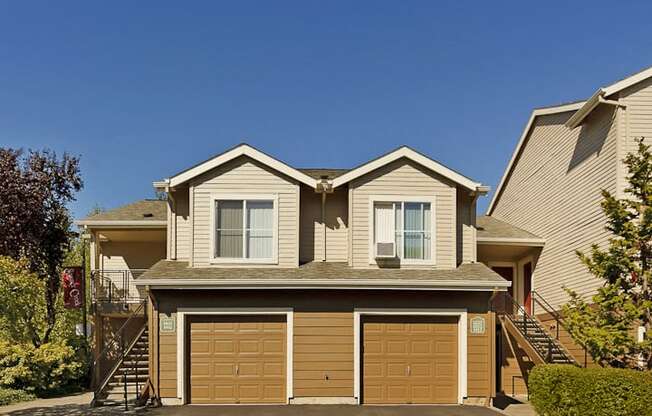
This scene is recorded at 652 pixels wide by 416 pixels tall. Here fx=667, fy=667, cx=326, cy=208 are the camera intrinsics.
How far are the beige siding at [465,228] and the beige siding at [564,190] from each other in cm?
258

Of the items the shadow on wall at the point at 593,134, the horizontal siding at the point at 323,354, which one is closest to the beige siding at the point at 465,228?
the shadow on wall at the point at 593,134

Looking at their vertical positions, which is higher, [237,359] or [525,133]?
[525,133]

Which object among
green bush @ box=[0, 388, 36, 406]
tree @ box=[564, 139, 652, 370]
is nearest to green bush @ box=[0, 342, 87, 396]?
green bush @ box=[0, 388, 36, 406]

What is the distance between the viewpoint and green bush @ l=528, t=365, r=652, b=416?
11.8 meters

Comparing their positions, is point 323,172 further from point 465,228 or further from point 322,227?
point 465,228

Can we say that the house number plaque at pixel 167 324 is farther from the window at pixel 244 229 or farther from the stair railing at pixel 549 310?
the stair railing at pixel 549 310

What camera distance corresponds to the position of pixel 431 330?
56.5 feet

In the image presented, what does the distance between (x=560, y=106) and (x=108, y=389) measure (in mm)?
15444

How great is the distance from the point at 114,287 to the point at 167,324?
5.68 metres

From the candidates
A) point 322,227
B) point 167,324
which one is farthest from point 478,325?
point 167,324

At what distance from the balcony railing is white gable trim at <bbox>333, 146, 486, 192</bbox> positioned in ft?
26.2

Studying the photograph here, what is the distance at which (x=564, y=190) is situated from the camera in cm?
2022

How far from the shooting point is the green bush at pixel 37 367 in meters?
19.0

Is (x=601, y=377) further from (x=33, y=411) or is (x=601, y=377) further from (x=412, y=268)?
(x=33, y=411)
